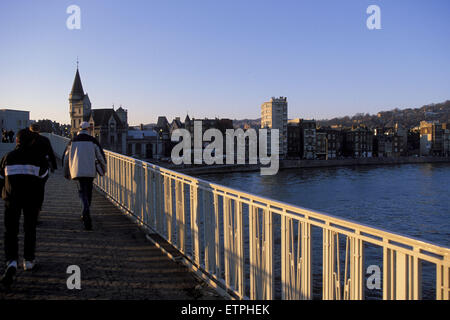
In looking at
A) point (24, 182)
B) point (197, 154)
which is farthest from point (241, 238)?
point (197, 154)

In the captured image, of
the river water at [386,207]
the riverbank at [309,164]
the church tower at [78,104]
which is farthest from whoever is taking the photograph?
the church tower at [78,104]

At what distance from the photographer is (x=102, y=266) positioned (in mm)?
4465

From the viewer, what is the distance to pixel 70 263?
4504 millimetres

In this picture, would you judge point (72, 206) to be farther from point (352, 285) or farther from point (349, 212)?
point (349, 212)

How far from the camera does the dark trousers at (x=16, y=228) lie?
4.00 meters

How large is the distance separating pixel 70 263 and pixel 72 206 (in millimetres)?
3528

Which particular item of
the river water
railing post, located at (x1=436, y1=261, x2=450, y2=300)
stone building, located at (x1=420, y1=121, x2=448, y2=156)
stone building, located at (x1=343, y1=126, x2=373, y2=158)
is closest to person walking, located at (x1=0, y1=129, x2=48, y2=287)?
railing post, located at (x1=436, y1=261, x2=450, y2=300)

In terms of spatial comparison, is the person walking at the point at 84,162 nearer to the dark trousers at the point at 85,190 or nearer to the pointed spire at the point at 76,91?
the dark trousers at the point at 85,190

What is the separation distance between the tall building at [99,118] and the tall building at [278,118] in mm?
43868

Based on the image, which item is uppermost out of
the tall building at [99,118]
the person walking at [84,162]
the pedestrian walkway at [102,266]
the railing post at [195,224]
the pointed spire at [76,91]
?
the pointed spire at [76,91]
